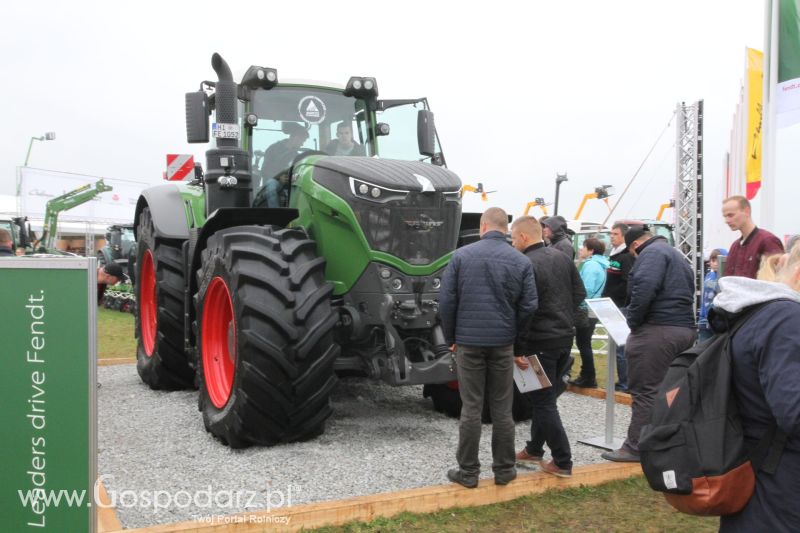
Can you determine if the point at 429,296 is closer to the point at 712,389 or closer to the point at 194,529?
the point at 194,529

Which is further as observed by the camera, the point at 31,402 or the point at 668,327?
the point at 668,327

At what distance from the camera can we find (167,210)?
7.45m

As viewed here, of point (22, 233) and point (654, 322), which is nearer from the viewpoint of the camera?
point (654, 322)

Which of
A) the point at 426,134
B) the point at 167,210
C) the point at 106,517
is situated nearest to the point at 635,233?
the point at 426,134

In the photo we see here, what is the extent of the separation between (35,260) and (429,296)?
293cm

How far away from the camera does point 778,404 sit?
7.03ft

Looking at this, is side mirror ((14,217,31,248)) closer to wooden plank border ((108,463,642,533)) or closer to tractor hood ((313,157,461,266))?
tractor hood ((313,157,461,266))

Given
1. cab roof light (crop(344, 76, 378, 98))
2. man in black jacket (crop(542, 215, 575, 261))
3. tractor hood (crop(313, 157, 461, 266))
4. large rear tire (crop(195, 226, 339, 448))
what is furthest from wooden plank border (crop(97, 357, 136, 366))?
man in black jacket (crop(542, 215, 575, 261))

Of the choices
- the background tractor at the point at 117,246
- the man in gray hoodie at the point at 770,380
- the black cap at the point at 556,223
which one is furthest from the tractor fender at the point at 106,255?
the man in gray hoodie at the point at 770,380

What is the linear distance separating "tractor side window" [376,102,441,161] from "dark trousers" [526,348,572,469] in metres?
2.50

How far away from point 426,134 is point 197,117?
6.46ft

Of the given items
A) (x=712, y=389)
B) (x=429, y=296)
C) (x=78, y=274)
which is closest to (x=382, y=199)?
(x=429, y=296)

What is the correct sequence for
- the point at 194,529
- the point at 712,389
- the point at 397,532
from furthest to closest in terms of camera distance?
the point at 397,532 < the point at 194,529 < the point at 712,389

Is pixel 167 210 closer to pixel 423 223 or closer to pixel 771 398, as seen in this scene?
pixel 423 223
